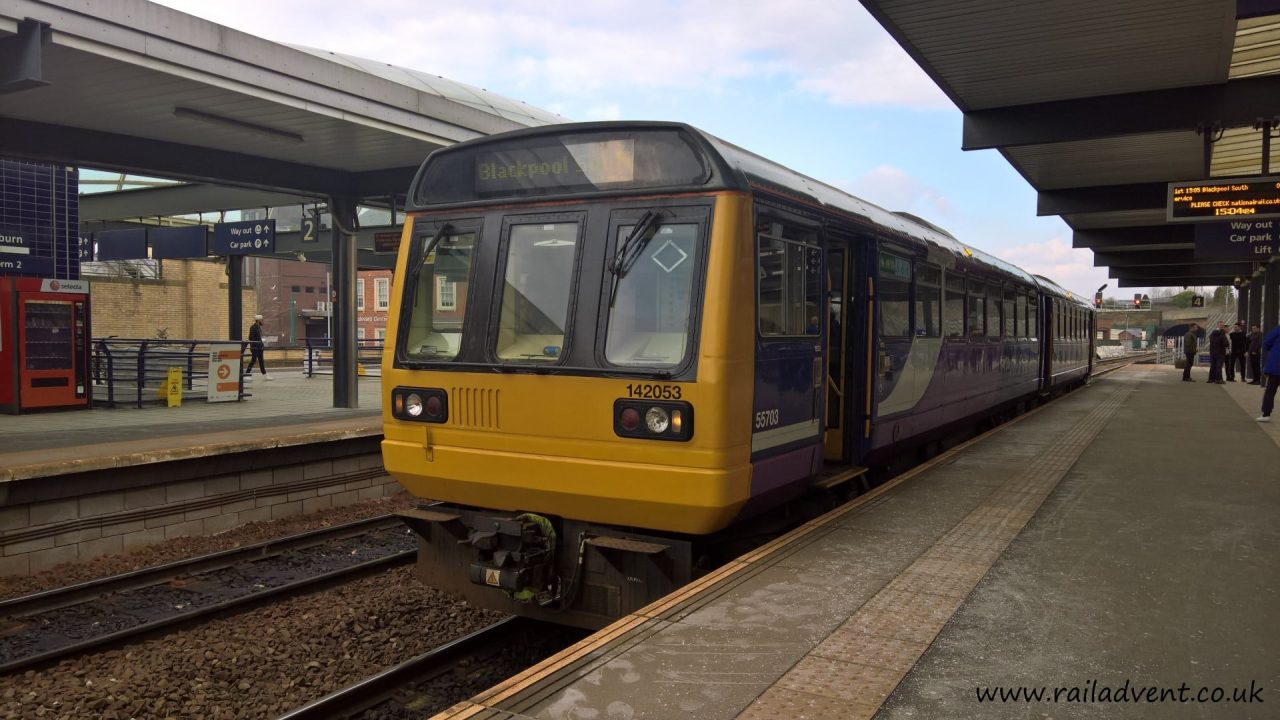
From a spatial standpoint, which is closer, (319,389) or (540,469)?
(540,469)

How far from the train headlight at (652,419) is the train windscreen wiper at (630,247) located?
60cm

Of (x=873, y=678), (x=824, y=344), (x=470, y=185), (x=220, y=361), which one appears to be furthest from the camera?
(x=220, y=361)

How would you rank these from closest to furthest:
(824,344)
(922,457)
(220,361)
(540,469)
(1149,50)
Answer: (540,469)
(824,344)
(922,457)
(1149,50)
(220,361)

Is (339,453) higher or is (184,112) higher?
(184,112)

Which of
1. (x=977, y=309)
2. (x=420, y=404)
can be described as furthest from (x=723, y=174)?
(x=977, y=309)

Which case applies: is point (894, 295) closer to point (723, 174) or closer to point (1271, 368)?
point (723, 174)

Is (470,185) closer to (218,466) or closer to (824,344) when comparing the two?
(824,344)

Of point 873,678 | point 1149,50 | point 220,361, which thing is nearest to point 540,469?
point 873,678

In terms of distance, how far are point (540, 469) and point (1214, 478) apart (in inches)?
278

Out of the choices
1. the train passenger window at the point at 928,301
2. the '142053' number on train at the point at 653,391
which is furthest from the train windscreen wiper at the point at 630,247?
the train passenger window at the point at 928,301

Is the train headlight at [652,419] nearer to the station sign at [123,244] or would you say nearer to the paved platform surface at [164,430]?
the paved platform surface at [164,430]

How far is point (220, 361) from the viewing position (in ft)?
50.8

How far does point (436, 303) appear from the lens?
5.76m

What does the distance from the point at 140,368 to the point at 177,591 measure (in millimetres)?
8902
